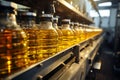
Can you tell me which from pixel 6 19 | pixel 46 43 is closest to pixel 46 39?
pixel 46 43

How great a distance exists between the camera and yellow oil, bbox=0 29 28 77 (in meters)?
0.41

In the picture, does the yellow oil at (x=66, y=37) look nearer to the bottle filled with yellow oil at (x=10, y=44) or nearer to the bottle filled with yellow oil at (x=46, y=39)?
the bottle filled with yellow oil at (x=46, y=39)

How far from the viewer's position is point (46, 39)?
0.69 m

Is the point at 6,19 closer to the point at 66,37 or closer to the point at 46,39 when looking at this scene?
the point at 46,39

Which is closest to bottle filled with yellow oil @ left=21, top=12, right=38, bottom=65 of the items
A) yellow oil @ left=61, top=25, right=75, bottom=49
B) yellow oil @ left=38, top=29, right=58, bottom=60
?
yellow oil @ left=38, top=29, right=58, bottom=60

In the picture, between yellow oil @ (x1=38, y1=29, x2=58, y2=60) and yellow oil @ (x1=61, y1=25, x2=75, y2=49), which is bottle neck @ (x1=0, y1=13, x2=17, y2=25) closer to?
yellow oil @ (x1=38, y1=29, x2=58, y2=60)

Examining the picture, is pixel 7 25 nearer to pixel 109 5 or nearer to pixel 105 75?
pixel 105 75

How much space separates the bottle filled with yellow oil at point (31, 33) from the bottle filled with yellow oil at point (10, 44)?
0.11 meters

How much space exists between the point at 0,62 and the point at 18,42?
0.27 feet

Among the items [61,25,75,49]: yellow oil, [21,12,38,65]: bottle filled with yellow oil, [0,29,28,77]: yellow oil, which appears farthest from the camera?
[61,25,75,49]: yellow oil

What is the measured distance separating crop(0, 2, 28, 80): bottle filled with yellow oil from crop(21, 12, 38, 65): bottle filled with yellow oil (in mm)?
109

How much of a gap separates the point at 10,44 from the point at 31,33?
198mm

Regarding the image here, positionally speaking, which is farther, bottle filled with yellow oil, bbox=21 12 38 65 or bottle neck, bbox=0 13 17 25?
bottle filled with yellow oil, bbox=21 12 38 65

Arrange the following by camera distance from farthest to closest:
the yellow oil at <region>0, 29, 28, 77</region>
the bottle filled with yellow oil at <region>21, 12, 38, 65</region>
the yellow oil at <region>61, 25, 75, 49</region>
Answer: the yellow oil at <region>61, 25, 75, 49</region> < the bottle filled with yellow oil at <region>21, 12, 38, 65</region> < the yellow oil at <region>0, 29, 28, 77</region>
